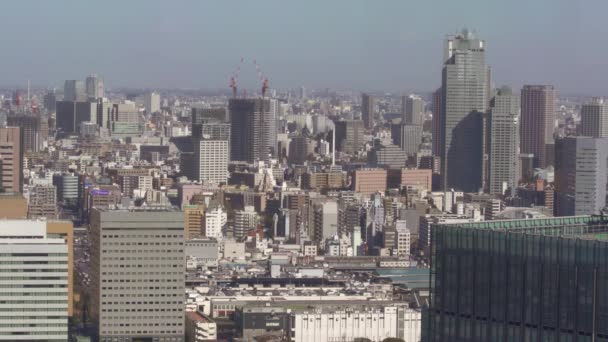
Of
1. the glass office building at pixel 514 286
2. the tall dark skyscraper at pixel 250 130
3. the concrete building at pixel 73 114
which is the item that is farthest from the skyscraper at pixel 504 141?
the glass office building at pixel 514 286

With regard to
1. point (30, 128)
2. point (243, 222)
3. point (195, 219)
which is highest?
point (30, 128)

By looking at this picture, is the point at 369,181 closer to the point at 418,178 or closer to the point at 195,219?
the point at 418,178

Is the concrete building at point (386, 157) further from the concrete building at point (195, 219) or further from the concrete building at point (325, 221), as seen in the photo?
the concrete building at point (195, 219)

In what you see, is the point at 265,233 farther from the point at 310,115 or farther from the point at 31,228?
the point at 310,115

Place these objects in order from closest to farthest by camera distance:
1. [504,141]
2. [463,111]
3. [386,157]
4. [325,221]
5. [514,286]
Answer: [514,286] → [325,221] → [504,141] → [463,111] → [386,157]

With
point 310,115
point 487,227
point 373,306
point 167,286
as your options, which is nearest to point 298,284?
point 373,306

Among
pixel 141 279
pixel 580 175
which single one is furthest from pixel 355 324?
pixel 580 175
